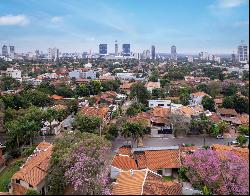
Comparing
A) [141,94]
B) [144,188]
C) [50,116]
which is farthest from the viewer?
[141,94]

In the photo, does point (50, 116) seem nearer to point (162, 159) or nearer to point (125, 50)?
point (162, 159)

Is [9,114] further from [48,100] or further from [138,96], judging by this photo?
[138,96]

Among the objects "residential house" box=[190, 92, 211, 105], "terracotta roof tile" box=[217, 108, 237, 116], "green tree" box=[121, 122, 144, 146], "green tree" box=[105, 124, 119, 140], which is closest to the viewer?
"green tree" box=[121, 122, 144, 146]

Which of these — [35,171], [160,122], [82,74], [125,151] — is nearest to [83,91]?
[160,122]

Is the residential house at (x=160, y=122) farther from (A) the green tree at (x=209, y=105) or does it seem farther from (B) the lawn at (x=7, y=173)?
(B) the lawn at (x=7, y=173)

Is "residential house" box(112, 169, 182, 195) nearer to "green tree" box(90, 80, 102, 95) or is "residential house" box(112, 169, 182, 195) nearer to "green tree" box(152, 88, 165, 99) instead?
"green tree" box(152, 88, 165, 99)

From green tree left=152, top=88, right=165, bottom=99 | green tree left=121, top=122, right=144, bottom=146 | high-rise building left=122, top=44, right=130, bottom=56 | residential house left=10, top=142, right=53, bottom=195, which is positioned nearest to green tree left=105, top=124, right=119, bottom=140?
green tree left=121, top=122, right=144, bottom=146

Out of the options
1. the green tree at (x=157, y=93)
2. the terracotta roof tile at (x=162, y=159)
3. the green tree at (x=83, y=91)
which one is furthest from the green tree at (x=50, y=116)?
the green tree at (x=157, y=93)

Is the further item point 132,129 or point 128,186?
point 132,129

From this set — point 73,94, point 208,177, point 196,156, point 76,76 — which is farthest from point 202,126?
point 76,76
